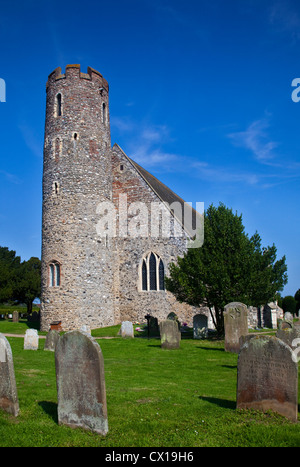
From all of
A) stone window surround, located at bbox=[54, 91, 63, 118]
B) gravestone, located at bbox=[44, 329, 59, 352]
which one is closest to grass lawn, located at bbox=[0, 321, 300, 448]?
gravestone, located at bbox=[44, 329, 59, 352]

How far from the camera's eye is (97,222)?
2253cm

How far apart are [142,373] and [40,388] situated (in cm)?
282

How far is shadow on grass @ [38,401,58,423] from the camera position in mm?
5822

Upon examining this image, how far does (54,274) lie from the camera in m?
21.4

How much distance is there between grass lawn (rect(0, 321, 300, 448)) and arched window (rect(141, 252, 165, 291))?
1237cm

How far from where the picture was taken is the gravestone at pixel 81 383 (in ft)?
17.2

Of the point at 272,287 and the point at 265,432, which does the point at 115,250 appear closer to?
the point at 272,287

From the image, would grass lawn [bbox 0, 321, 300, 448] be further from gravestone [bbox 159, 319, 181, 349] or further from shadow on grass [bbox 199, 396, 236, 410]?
gravestone [bbox 159, 319, 181, 349]

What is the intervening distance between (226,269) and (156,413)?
34.4 feet

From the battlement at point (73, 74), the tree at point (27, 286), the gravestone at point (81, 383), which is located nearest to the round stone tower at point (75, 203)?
the battlement at point (73, 74)

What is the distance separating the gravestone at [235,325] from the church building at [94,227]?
7891 mm

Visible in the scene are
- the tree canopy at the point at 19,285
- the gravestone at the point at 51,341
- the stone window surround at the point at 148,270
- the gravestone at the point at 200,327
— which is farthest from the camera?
the tree canopy at the point at 19,285

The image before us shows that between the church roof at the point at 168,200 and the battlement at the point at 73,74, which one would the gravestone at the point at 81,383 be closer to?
the church roof at the point at 168,200

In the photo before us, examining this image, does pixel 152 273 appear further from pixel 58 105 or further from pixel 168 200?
pixel 58 105
